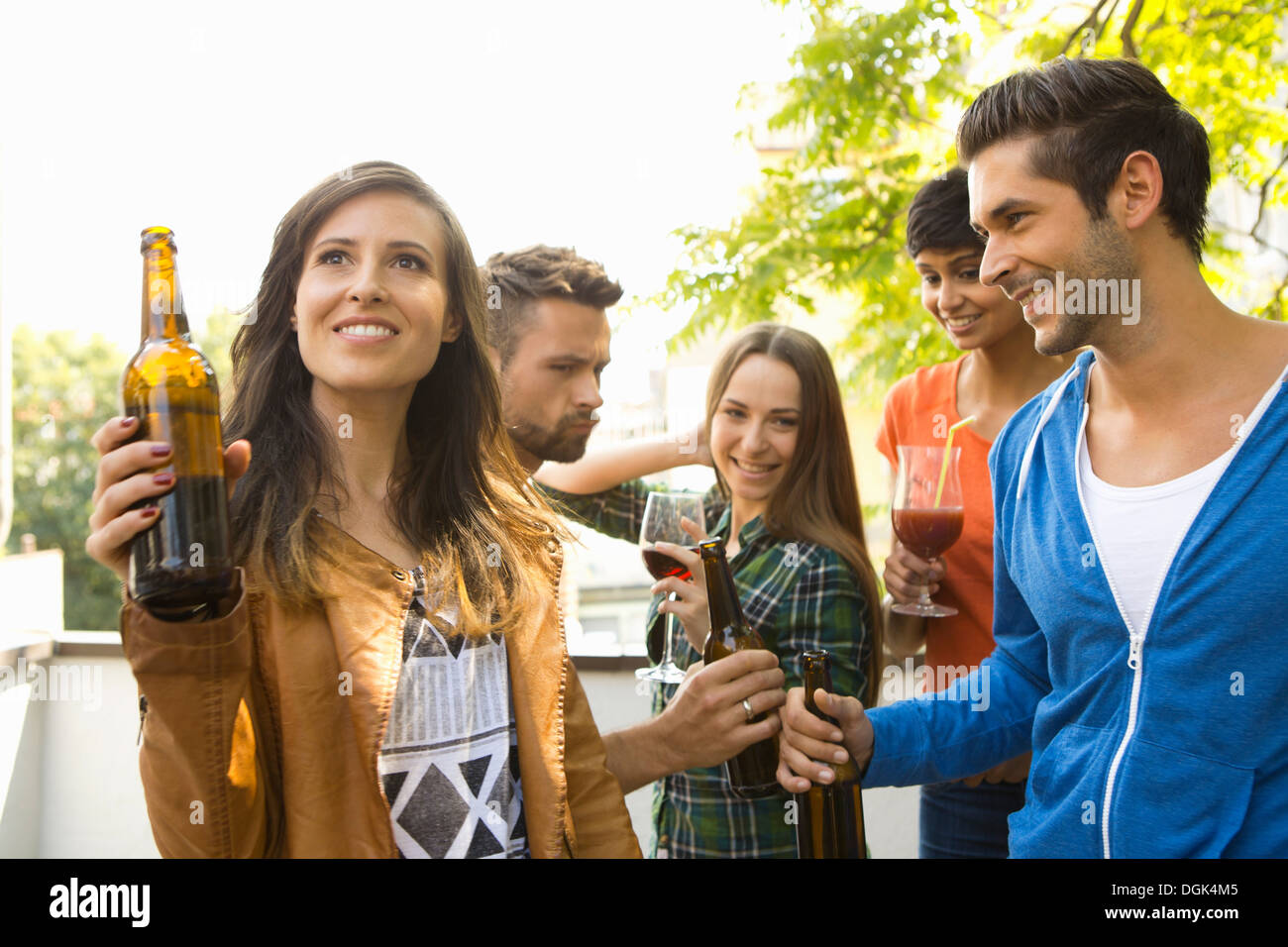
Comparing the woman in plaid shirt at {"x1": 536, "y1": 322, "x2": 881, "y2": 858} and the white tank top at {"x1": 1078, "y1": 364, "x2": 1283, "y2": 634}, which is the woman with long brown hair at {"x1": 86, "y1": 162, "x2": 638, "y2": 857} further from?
the white tank top at {"x1": 1078, "y1": 364, "x2": 1283, "y2": 634}

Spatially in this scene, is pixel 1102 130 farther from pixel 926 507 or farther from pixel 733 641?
Answer: pixel 733 641

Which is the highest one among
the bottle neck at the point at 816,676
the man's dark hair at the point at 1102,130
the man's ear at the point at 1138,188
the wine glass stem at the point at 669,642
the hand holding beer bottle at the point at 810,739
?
the man's dark hair at the point at 1102,130

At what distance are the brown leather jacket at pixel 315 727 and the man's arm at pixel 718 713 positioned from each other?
10 cm

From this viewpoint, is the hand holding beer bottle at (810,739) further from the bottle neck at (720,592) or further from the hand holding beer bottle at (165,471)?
the hand holding beer bottle at (165,471)

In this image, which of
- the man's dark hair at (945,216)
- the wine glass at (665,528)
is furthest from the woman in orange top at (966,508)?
the wine glass at (665,528)

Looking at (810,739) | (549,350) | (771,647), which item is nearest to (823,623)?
(771,647)

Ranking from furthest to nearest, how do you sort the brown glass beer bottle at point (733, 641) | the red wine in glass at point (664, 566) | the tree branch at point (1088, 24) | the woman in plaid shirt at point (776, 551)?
the tree branch at point (1088, 24) → the woman in plaid shirt at point (776, 551) → the red wine in glass at point (664, 566) → the brown glass beer bottle at point (733, 641)

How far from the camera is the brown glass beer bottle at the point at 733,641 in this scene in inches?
55.8

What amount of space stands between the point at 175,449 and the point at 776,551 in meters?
1.19

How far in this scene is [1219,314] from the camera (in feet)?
3.82

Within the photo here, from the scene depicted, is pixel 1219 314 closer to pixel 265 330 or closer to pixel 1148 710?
pixel 1148 710

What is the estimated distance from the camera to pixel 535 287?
1917mm

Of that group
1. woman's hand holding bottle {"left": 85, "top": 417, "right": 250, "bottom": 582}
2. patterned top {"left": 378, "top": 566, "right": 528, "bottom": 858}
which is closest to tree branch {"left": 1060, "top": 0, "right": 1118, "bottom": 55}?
patterned top {"left": 378, "top": 566, "right": 528, "bottom": 858}

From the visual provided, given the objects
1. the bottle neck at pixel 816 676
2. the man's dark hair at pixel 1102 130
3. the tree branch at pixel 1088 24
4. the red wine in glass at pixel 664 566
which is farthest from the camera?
the tree branch at pixel 1088 24
